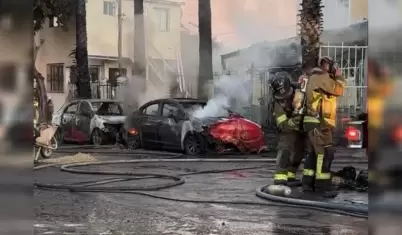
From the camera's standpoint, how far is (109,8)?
1708 cm

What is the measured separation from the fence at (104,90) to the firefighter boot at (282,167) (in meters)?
8.68

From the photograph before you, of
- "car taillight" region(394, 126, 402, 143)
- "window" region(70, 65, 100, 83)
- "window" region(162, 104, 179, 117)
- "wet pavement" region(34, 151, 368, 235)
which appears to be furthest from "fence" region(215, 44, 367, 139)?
"car taillight" region(394, 126, 402, 143)

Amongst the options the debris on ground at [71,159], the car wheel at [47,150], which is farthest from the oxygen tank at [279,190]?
the car wheel at [47,150]

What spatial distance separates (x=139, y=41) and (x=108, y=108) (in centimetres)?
184

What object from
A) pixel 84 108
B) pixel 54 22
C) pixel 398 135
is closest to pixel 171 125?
pixel 84 108

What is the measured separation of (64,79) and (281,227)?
535 inches

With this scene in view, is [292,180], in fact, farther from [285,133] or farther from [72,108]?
[72,108]

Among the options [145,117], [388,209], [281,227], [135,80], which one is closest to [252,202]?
[281,227]

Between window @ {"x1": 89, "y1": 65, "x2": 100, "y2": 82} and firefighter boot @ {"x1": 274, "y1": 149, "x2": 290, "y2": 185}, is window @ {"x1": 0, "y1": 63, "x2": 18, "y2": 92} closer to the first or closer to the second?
firefighter boot @ {"x1": 274, "y1": 149, "x2": 290, "y2": 185}

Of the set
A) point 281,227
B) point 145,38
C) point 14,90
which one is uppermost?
point 145,38

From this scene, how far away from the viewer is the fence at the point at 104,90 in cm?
1622

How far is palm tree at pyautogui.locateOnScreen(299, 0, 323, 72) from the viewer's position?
1402 cm

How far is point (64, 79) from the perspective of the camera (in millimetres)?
18484

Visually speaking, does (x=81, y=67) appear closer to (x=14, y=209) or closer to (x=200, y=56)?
(x=200, y=56)
